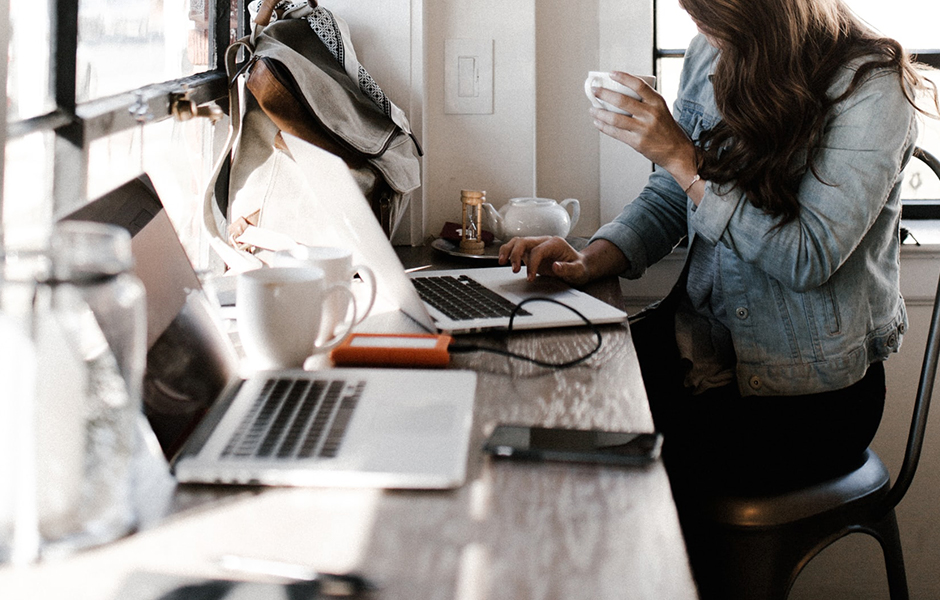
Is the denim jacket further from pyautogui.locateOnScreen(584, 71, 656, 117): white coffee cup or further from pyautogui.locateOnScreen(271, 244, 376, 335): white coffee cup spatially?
pyautogui.locateOnScreen(271, 244, 376, 335): white coffee cup

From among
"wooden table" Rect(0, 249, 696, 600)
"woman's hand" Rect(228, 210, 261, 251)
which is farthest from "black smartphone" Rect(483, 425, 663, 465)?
"woman's hand" Rect(228, 210, 261, 251)

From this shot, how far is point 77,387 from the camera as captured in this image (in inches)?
21.0

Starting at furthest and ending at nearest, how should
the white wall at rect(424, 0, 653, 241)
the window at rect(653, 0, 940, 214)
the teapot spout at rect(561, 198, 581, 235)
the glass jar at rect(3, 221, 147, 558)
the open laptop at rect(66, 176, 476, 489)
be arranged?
the window at rect(653, 0, 940, 214) < the white wall at rect(424, 0, 653, 241) < the teapot spout at rect(561, 198, 581, 235) < the open laptop at rect(66, 176, 476, 489) < the glass jar at rect(3, 221, 147, 558)

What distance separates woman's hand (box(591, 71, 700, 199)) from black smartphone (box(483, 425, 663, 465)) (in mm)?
703

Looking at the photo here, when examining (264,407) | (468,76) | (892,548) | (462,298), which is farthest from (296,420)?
(468,76)

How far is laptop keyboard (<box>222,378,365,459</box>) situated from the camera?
2.26 ft

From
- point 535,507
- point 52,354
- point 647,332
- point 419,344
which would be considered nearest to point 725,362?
point 647,332

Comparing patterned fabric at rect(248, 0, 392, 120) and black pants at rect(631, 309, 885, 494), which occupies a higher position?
patterned fabric at rect(248, 0, 392, 120)

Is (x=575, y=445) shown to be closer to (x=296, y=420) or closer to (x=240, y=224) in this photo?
(x=296, y=420)

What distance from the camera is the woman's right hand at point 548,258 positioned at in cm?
138

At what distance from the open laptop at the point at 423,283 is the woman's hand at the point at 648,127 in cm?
25

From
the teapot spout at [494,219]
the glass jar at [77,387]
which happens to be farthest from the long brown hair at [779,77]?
the glass jar at [77,387]

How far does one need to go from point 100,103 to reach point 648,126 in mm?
771

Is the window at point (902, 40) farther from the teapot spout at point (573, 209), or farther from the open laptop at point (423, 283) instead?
the open laptop at point (423, 283)
